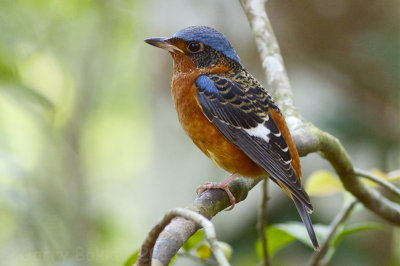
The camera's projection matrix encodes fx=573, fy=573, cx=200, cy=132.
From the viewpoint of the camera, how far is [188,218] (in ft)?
5.20

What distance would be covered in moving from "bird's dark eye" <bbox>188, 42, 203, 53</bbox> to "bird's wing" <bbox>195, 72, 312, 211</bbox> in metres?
0.18

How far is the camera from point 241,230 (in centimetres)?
550

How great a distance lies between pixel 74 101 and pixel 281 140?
3.82 meters

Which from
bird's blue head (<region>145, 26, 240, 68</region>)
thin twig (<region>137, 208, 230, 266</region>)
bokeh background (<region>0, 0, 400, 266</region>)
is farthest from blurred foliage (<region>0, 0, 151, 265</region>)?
thin twig (<region>137, 208, 230, 266</region>)

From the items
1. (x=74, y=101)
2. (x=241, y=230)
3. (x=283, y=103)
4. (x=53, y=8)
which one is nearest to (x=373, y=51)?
(x=241, y=230)

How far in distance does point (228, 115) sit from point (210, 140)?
0.61 ft

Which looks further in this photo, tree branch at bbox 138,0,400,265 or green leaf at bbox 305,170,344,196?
green leaf at bbox 305,170,344,196

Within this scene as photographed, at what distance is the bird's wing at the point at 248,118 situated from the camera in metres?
3.04

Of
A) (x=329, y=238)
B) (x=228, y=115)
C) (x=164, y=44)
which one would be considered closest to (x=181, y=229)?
(x=329, y=238)

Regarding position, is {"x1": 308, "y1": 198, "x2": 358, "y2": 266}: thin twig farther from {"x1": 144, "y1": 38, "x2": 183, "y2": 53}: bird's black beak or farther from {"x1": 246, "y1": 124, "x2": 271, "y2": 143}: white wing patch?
{"x1": 144, "y1": 38, "x2": 183, "y2": 53}: bird's black beak

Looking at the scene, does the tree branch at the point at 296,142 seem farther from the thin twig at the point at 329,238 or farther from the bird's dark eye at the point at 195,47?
the bird's dark eye at the point at 195,47

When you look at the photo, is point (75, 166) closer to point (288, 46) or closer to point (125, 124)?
point (288, 46)

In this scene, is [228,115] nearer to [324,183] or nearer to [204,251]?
[324,183]

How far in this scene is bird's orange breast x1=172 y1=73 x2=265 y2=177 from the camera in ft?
10.2
